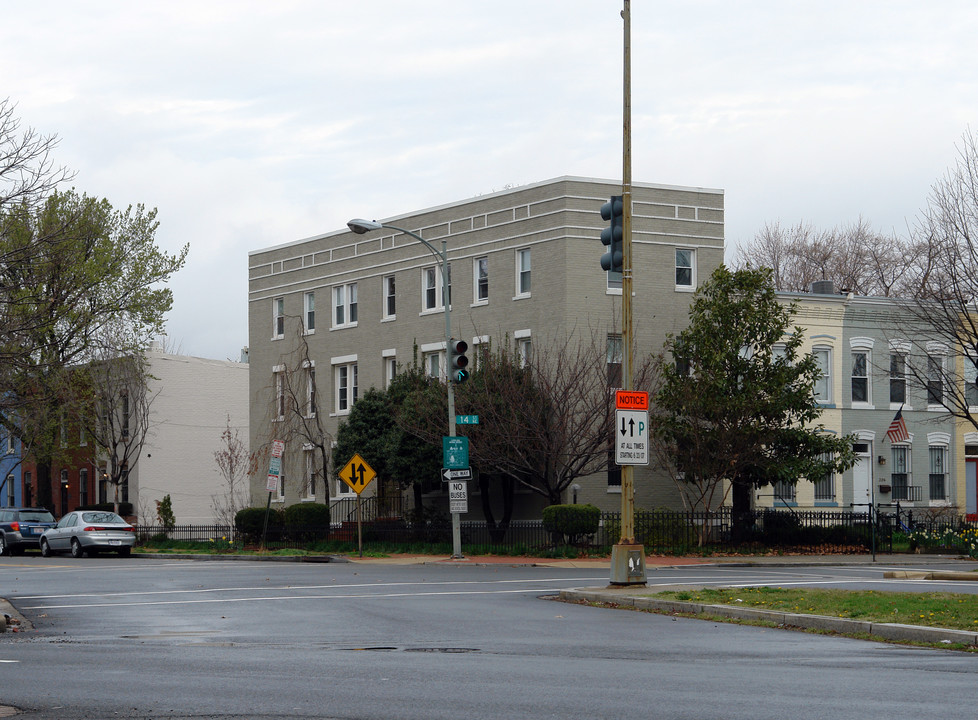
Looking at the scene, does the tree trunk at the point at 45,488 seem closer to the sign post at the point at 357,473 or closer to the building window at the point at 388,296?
the building window at the point at 388,296

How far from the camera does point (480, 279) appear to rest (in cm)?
4203

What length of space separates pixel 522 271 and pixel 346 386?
9969 mm

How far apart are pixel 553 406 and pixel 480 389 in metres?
2.17

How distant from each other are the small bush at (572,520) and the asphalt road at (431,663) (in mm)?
12150

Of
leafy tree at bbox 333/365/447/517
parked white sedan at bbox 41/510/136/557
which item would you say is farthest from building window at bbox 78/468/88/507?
leafy tree at bbox 333/365/447/517

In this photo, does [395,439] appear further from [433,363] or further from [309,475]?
[309,475]

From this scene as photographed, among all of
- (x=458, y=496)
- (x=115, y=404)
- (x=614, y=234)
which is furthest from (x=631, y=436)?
(x=115, y=404)

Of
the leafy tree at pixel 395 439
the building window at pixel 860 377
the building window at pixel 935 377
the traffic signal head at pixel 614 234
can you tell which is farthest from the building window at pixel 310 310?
the traffic signal head at pixel 614 234

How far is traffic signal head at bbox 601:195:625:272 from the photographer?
66.6 ft

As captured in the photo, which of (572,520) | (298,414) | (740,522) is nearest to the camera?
(572,520)

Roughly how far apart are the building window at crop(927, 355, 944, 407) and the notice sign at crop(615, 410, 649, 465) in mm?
19898

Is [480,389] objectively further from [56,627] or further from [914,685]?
[914,685]

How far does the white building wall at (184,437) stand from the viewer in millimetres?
59250

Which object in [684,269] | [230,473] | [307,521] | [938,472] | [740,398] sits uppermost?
[684,269]
